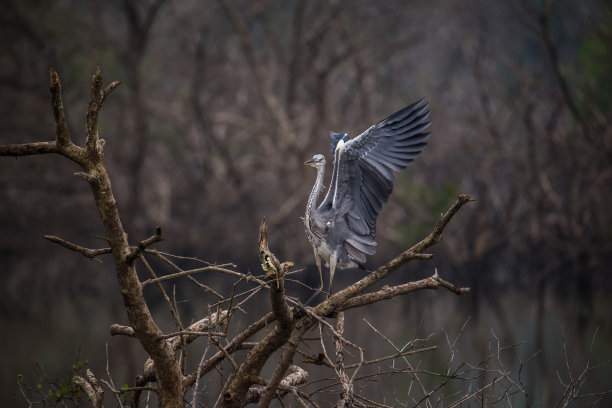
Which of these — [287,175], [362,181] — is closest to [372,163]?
[362,181]

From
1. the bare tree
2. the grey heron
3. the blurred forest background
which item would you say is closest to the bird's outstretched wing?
the grey heron

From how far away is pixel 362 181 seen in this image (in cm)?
497

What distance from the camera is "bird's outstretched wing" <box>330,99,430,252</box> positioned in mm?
4898

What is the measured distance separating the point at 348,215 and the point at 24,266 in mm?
13608

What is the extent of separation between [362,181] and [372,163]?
0.14 metres

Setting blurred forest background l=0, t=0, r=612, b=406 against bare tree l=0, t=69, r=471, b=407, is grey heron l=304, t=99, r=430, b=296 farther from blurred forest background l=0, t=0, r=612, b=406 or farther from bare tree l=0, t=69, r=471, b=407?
blurred forest background l=0, t=0, r=612, b=406

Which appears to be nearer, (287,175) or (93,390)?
(93,390)

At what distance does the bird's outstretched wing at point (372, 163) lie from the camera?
4.90 meters

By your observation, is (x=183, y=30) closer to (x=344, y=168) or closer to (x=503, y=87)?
(x=503, y=87)

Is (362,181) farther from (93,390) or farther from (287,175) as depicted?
(287,175)

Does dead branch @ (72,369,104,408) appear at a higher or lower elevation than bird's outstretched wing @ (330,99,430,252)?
lower

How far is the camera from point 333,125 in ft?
53.1

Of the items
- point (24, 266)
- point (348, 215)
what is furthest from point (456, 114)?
point (348, 215)

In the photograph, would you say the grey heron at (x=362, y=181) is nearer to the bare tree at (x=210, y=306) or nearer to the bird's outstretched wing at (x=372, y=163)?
the bird's outstretched wing at (x=372, y=163)
